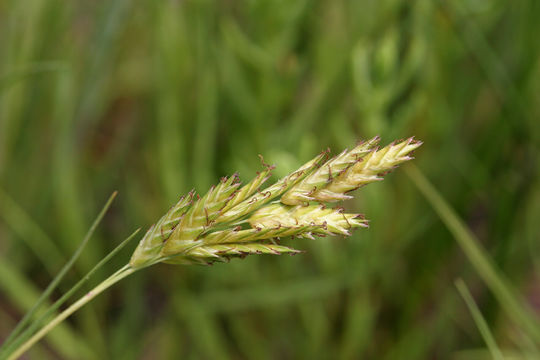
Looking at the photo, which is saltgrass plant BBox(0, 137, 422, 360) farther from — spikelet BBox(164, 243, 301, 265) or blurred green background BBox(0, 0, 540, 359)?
blurred green background BBox(0, 0, 540, 359)

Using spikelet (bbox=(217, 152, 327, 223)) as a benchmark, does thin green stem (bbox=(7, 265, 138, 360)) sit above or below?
above

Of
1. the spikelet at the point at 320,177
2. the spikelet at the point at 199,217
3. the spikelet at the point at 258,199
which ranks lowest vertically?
the spikelet at the point at 320,177

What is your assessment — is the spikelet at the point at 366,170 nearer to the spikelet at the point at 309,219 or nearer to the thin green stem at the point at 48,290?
the spikelet at the point at 309,219

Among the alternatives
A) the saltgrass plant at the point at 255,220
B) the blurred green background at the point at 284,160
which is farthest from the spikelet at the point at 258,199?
the blurred green background at the point at 284,160

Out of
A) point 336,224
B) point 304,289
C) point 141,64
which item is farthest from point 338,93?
point 336,224

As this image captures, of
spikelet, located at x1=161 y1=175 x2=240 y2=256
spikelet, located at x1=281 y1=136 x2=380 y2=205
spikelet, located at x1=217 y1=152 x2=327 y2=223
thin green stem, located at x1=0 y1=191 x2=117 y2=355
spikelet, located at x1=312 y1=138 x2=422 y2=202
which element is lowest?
spikelet, located at x1=312 y1=138 x2=422 y2=202

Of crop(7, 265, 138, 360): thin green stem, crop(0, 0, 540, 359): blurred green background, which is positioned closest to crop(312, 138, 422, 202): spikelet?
crop(7, 265, 138, 360): thin green stem
